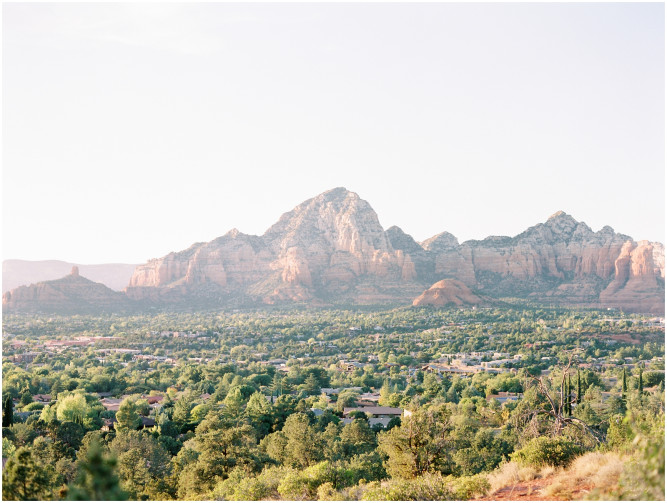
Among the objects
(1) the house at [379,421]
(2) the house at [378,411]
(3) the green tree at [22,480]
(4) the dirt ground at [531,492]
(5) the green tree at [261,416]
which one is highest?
(3) the green tree at [22,480]

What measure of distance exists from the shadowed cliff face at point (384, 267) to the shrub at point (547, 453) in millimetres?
75589

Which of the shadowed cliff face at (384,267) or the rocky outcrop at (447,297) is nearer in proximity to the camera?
the rocky outcrop at (447,297)

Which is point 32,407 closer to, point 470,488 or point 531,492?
point 470,488

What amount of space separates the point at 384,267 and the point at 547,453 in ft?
290

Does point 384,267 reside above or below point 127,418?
above

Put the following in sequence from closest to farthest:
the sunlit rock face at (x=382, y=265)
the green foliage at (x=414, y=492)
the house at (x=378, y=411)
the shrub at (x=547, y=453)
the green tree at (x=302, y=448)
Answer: the green foliage at (x=414, y=492) → the shrub at (x=547, y=453) → the green tree at (x=302, y=448) → the house at (x=378, y=411) → the sunlit rock face at (x=382, y=265)

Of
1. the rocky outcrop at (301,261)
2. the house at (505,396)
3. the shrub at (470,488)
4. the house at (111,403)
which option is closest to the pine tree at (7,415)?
the house at (111,403)

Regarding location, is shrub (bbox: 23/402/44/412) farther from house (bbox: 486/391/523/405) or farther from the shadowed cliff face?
the shadowed cliff face

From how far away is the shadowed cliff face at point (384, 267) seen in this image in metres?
91.1

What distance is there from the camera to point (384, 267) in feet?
327

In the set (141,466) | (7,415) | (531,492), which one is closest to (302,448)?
(141,466)

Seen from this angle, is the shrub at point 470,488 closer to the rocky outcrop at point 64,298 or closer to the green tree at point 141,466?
the green tree at point 141,466

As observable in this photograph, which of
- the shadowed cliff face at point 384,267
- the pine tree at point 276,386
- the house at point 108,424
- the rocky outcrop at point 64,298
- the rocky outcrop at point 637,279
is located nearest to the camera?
the house at point 108,424

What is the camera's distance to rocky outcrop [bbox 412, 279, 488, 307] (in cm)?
8656
